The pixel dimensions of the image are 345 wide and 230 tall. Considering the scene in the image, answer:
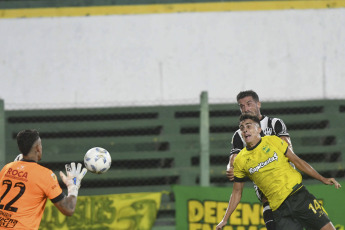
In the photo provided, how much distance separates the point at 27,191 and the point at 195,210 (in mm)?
4522

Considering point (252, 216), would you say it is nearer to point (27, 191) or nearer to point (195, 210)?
point (195, 210)

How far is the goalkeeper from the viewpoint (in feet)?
19.0

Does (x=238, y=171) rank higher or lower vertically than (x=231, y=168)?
lower

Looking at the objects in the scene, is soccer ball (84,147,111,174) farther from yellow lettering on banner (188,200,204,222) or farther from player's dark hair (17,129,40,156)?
yellow lettering on banner (188,200,204,222)

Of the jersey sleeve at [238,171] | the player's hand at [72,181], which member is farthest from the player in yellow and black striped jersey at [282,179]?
the player's hand at [72,181]

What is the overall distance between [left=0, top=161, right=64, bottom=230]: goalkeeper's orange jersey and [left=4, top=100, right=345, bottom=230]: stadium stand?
545 centimetres

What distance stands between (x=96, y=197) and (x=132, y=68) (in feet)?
9.31

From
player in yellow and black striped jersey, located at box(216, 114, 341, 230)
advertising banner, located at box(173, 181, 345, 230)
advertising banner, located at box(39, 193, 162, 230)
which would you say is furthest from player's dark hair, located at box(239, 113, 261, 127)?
advertising banner, located at box(39, 193, 162, 230)

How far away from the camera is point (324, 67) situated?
12.0 metres

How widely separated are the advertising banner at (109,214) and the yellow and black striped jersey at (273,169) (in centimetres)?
379

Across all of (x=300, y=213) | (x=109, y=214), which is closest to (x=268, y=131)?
(x=300, y=213)

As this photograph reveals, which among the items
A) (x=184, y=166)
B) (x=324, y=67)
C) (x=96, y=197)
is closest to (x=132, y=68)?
(x=184, y=166)

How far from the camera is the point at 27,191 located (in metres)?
5.81

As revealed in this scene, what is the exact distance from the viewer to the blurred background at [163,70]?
11781 mm
